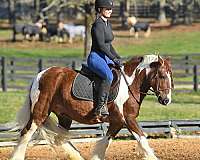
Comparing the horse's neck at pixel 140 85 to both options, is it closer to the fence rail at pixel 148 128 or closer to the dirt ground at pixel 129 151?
the dirt ground at pixel 129 151

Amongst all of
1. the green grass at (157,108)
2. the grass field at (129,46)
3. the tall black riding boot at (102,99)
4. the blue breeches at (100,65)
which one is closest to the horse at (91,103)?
the tall black riding boot at (102,99)

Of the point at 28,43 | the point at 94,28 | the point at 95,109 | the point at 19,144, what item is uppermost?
the point at 94,28

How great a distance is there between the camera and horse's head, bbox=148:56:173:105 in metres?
9.52

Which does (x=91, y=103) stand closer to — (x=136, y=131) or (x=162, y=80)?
(x=136, y=131)

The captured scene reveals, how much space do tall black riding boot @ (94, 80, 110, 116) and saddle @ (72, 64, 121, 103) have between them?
106mm

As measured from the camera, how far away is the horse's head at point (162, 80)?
9.52m

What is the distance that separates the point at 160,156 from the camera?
1123 centimetres

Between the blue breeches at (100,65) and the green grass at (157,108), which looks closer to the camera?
the blue breeches at (100,65)

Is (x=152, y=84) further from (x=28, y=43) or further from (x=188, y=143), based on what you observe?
(x=28, y=43)

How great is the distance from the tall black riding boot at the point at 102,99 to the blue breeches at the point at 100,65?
0.32ft

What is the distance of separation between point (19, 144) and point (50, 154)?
1640mm

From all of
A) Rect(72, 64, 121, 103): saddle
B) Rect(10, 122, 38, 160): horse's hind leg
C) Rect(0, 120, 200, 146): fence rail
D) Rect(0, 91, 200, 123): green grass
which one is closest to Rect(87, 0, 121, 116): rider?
Rect(72, 64, 121, 103): saddle

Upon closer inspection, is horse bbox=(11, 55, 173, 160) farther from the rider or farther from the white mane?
the rider

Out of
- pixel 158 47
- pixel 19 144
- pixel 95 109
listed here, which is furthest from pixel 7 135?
pixel 158 47
